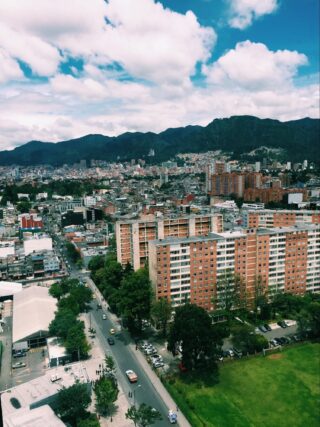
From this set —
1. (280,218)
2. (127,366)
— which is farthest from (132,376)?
(280,218)

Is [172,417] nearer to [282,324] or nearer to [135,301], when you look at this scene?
[135,301]

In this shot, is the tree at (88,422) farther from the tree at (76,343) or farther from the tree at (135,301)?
the tree at (135,301)

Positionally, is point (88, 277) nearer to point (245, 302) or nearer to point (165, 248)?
point (165, 248)

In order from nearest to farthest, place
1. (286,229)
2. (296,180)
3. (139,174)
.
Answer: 1. (286,229)
2. (296,180)
3. (139,174)

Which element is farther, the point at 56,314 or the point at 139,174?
the point at 139,174

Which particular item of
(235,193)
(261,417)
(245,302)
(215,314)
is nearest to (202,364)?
(261,417)

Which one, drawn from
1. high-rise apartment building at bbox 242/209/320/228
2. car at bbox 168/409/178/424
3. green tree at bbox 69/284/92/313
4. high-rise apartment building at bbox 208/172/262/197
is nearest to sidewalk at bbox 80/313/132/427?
car at bbox 168/409/178/424

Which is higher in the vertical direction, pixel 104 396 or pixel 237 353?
pixel 104 396

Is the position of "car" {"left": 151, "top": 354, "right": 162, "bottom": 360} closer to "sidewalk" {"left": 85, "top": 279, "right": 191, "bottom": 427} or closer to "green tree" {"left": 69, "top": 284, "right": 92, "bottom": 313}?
"sidewalk" {"left": 85, "top": 279, "right": 191, "bottom": 427}
